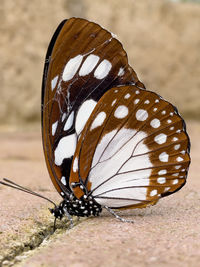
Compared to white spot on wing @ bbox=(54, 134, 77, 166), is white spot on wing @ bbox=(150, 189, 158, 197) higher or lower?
lower

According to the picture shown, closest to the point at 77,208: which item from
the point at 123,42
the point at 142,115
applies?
the point at 142,115

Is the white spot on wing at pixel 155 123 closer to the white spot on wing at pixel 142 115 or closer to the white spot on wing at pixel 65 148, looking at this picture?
the white spot on wing at pixel 142 115

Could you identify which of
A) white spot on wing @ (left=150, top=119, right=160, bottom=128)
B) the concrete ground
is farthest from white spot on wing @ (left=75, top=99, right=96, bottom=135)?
the concrete ground

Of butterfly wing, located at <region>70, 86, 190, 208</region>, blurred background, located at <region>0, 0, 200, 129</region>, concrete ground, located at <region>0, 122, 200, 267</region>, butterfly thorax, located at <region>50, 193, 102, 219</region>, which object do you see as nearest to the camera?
concrete ground, located at <region>0, 122, 200, 267</region>

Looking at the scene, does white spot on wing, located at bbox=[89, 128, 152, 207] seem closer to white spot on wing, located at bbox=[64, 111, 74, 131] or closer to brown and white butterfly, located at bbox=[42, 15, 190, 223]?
brown and white butterfly, located at bbox=[42, 15, 190, 223]

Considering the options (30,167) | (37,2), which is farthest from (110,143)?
(37,2)

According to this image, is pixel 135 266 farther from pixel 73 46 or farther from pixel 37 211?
pixel 73 46

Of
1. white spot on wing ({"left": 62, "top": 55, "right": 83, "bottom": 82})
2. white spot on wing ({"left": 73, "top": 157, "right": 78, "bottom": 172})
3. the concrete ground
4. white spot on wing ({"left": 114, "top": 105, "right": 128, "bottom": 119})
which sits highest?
white spot on wing ({"left": 62, "top": 55, "right": 83, "bottom": 82})

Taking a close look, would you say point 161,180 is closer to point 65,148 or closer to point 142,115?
point 142,115
